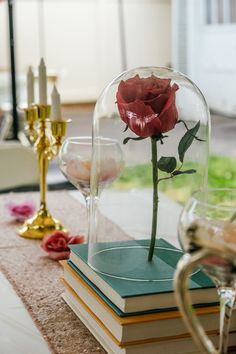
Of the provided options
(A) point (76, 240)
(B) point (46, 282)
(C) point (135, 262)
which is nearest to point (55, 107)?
(A) point (76, 240)

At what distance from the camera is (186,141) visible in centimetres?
97

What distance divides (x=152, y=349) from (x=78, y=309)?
0.57ft

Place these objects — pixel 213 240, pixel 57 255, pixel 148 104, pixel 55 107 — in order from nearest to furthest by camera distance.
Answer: pixel 213 240
pixel 148 104
pixel 57 255
pixel 55 107

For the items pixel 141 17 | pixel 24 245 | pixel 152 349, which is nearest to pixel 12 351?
pixel 152 349

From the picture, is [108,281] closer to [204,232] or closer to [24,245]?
[204,232]

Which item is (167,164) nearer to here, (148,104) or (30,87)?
(148,104)

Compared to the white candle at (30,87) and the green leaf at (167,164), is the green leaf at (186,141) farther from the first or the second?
the white candle at (30,87)

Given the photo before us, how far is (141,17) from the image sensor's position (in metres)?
4.41

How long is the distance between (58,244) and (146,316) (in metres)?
0.45

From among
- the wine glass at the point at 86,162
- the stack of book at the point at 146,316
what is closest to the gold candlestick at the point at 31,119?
the wine glass at the point at 86,162

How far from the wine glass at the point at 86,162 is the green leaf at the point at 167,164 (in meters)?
0.13

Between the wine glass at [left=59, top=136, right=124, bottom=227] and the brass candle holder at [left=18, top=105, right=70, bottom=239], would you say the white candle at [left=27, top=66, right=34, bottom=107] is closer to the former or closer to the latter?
the brass candle holder at [left=18, top=105, right=70, bottom=239]

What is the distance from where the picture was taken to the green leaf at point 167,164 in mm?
955

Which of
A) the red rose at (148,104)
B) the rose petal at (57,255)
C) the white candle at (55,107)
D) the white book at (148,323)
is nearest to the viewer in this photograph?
the white book at (148,323)
